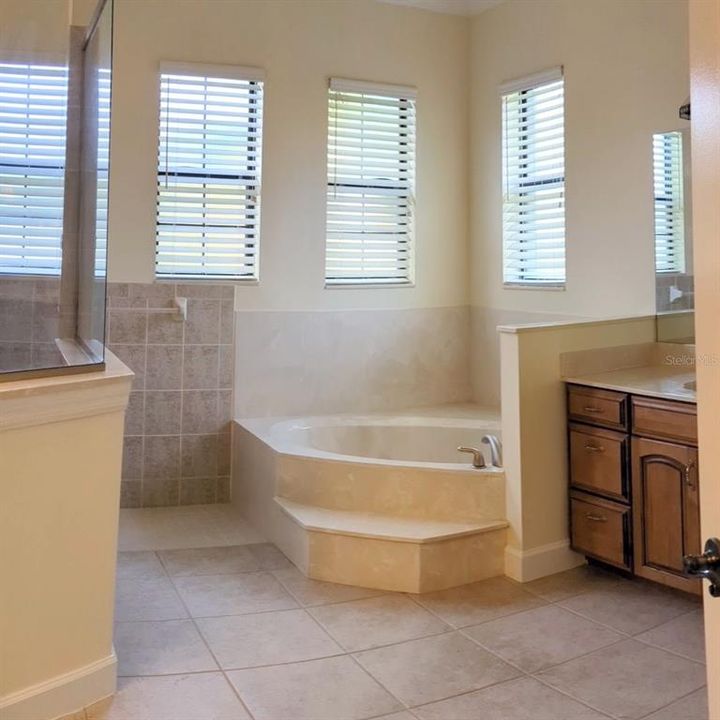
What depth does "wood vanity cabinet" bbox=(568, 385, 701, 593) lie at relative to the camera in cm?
271

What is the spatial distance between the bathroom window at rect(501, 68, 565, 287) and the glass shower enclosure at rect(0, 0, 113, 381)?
95.6 inches

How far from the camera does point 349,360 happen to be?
4.50 meters

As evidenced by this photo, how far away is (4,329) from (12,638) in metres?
1.28

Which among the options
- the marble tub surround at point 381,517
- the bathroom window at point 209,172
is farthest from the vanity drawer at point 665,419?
the bathroom window at point 209,172

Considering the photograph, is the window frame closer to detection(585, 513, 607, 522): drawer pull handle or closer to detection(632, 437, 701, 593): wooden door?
detection(632, 437, 701, 593): wooden door

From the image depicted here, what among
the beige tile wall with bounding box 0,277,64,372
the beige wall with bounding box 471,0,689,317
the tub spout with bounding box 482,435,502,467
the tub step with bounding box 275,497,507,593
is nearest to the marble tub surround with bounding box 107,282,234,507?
the beige tile wall with bounding box 0,277,64,372

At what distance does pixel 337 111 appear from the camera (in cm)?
442

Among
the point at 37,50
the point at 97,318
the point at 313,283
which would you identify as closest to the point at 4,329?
the point at 97,318

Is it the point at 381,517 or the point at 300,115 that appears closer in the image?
the point at 381,517

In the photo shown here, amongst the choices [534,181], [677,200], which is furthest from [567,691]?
[534,181]

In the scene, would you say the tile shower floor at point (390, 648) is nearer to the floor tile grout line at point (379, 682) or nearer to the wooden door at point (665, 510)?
the floor tile grout line at point (379, 682)

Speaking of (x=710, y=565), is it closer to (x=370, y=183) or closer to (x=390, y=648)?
(x=390, y=648)

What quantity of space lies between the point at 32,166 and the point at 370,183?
2.00 meters

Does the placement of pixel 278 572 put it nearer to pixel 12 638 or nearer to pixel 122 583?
pixel 122 583
